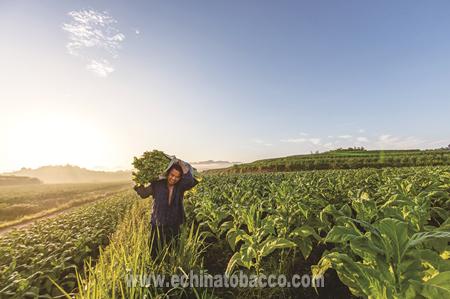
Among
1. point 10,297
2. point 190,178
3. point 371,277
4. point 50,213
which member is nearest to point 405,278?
point 371,277

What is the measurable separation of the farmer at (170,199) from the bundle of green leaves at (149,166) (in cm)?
16

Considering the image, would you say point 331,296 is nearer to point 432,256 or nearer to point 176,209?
point 432,256

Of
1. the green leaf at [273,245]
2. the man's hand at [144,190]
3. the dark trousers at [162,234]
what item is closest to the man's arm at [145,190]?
the man's hand at [144,190]

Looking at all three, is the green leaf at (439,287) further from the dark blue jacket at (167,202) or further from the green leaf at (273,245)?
the dark blue jacket at (167,202)

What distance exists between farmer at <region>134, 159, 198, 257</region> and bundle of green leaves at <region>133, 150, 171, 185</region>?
0.53 feet

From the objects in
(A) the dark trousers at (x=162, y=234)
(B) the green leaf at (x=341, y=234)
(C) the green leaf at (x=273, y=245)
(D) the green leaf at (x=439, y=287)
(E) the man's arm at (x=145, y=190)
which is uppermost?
(E) the man's arm at (x=145, y=190)

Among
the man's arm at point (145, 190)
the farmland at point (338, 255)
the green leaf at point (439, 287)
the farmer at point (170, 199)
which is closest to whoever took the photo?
the green leaf at point (439, 287)

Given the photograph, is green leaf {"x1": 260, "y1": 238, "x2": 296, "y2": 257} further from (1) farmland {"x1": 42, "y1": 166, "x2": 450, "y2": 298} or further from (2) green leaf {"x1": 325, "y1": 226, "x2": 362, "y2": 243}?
(2) green leaf {"x1": 325, "y1": 226, "x2": 362, "y2": 243}

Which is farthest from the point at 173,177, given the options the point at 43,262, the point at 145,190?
the point at 43,262

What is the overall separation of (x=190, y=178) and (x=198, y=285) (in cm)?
216

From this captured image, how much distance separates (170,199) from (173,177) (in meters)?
0.43

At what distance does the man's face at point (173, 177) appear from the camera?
5.28m

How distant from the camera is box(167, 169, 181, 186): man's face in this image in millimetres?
5277

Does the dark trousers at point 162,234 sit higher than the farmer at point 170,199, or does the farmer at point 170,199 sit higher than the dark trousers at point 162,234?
the farmer at point 170,199
